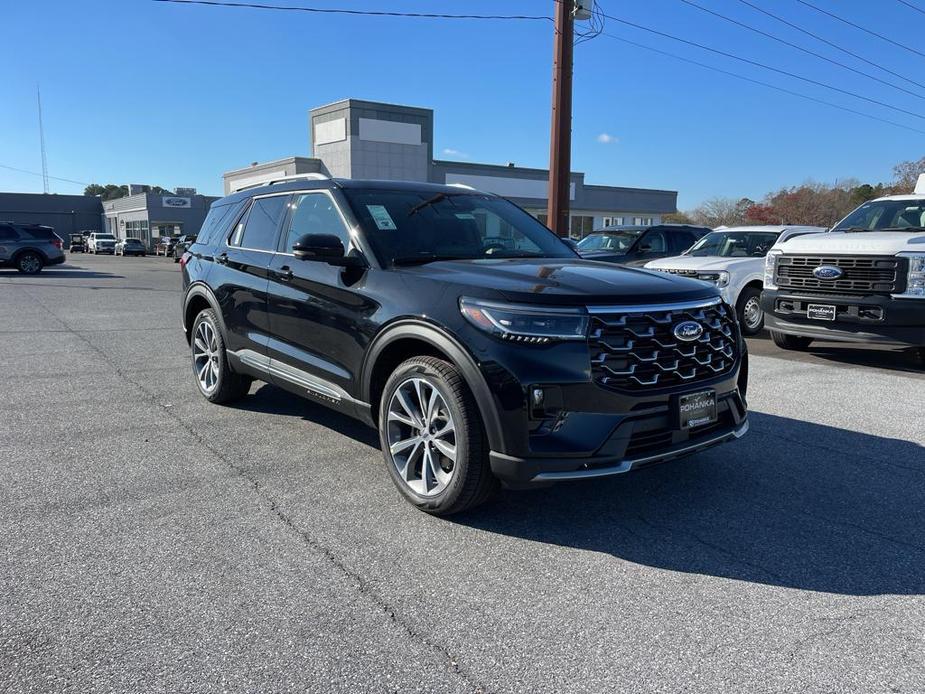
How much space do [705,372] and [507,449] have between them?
1249 millimetres

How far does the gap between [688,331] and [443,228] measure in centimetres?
180

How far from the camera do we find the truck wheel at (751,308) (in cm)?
1131

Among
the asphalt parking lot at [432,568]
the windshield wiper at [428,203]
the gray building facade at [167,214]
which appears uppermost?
the gray building facade at [167,214]

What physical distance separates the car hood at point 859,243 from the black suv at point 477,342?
15.8 ft

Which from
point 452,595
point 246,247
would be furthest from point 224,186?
point 452,595

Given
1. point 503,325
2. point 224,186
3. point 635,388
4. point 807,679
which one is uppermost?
point 224,186

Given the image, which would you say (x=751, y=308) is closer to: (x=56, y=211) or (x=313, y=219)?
(x=313, y=219)

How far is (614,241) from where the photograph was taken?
14.4 meters

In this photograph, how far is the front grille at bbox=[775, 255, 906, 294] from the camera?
26.1ft

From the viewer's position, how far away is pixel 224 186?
52156 mm

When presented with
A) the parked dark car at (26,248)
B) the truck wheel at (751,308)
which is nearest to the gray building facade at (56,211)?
the parked dark car at (26,248)

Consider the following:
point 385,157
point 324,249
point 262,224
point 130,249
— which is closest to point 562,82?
point 262,224

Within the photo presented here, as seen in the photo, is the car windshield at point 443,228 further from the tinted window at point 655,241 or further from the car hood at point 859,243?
the tinted window at point 655,241

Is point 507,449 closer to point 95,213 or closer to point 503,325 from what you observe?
point 503,325
